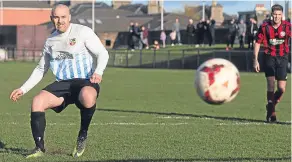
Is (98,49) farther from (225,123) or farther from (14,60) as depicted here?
(14,60)

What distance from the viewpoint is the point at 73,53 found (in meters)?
9.13

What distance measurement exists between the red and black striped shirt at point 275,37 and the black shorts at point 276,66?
9cm

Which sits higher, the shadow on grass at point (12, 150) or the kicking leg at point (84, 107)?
the kicking leg at point (84, 107)

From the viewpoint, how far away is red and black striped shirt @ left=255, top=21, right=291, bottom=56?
1296cm

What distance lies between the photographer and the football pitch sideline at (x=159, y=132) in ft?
29.5

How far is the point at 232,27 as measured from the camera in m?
42.5

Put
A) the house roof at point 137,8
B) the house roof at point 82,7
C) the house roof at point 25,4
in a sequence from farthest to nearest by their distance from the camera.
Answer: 1. the house roof at point 137,8
2. the house roof at point 82,7
3. the house roof at point 25,4

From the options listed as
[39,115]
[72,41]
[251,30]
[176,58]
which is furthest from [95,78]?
[176,58]

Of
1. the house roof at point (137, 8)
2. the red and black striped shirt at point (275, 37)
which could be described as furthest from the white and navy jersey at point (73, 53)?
the house roof at point (137, 8)

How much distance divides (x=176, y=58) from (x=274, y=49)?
28.0 m

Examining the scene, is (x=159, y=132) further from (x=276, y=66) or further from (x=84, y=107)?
(x=276, y=66)

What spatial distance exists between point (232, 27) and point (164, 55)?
4.22 m

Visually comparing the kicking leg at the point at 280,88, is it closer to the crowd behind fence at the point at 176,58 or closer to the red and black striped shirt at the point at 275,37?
the red and black striped shirt at the point at 275,37

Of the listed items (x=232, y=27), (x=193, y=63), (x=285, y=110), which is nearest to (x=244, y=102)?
(x=285, y=110)
